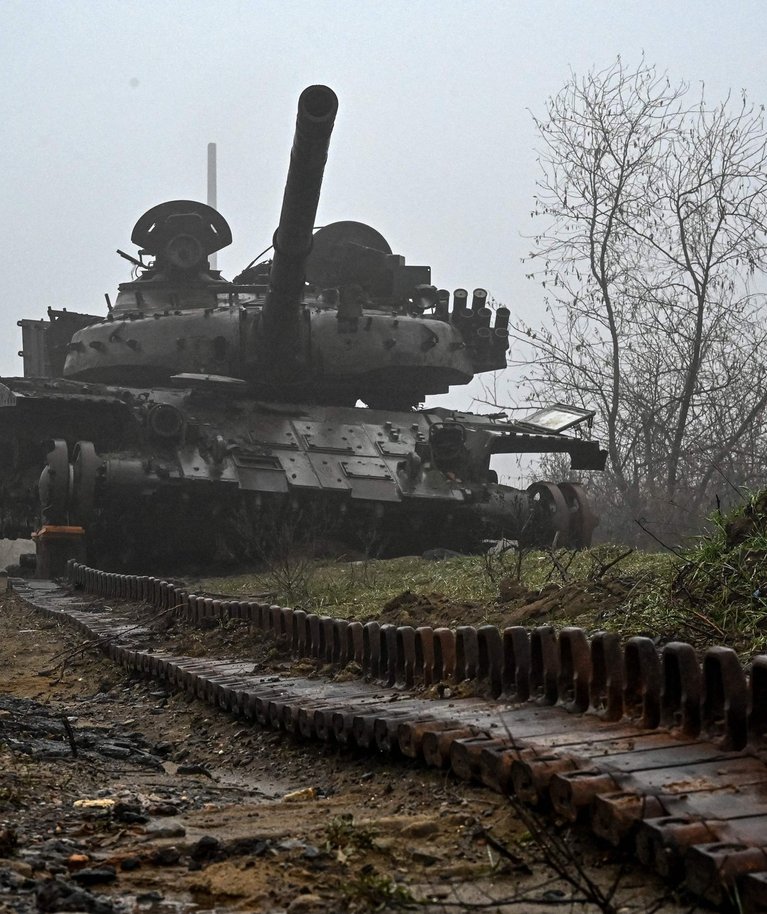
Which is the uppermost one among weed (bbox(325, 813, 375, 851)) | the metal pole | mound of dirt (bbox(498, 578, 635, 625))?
the metal pole

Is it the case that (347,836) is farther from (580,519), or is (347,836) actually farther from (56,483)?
(580,519)

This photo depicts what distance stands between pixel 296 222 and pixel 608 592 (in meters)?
7.27

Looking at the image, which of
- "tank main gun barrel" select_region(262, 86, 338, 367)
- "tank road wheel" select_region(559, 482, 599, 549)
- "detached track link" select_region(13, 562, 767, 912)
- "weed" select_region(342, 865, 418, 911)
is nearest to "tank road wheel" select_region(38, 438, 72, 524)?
"tank main gun barrel" select_region(262, 86, 338, 367)

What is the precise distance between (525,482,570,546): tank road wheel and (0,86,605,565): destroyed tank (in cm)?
2

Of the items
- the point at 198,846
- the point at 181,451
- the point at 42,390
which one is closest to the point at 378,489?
the point at 181,451

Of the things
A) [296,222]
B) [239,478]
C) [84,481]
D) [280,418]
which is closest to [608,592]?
[296,222]

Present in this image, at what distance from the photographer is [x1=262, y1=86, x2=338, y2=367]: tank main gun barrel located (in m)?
11.2

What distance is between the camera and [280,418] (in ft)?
49.1

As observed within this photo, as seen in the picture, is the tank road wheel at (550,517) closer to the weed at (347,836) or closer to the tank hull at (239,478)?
the tank hull at (239,478)

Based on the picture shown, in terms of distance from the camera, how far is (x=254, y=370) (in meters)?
15.6

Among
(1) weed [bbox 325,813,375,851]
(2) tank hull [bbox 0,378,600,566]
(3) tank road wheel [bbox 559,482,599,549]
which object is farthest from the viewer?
(3) tank road wheel [bbox 559,482,599,549]

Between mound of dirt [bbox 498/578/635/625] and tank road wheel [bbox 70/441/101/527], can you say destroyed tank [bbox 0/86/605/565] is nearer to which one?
tank road wheel [bbox 70/441/101/527]

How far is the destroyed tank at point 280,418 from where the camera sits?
44.7ft

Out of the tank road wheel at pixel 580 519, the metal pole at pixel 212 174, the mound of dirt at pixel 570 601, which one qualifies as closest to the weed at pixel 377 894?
the mound of dirt at pixel 570 601
